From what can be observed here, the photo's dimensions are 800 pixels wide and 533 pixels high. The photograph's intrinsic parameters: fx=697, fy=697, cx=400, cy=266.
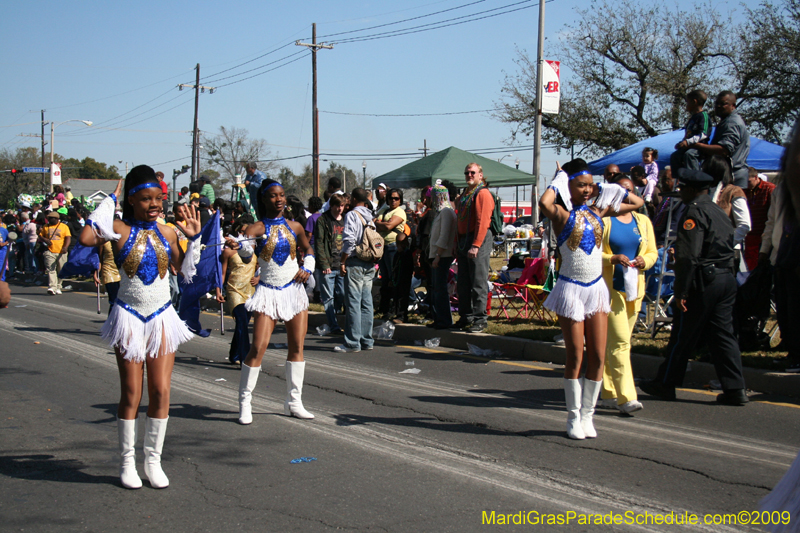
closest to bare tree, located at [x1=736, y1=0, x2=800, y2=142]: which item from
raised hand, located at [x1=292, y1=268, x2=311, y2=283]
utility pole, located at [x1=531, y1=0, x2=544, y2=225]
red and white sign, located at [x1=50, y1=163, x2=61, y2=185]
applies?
utility pole, located at [x1=531, y1=0, x2=544, y2=225]

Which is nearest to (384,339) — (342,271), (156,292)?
(342,271)

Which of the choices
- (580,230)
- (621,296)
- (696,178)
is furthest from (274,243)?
(696,178)

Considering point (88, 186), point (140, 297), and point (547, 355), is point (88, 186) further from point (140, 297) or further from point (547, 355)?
point (140, 297)

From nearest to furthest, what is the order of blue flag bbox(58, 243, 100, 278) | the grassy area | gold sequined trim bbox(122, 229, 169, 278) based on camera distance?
gold sequined trim bbox(122, 229, 169, 278) < the grassy area < blue flag bbox(58, 243, 100, 278)

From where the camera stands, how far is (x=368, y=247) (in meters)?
9.58

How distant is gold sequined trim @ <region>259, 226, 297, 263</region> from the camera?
6191 mm

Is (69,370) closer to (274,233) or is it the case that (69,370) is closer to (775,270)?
(274,233)

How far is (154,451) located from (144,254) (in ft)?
4.22

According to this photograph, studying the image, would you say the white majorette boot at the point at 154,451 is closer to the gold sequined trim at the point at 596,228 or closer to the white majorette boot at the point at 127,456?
the white majorette boot at the point at 127,456

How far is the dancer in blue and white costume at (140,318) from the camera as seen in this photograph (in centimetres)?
447

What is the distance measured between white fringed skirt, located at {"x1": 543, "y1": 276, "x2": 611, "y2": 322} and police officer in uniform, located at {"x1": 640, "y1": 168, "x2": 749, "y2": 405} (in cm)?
128

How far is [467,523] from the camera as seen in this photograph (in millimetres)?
3895

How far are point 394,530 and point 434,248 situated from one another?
6761 mm

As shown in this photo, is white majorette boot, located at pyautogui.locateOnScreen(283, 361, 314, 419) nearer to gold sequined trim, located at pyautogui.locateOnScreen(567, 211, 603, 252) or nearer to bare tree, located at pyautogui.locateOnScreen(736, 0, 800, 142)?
gold sequined trim, located at pyautogui.locateOnScreen(567, 211, 603, 252)
